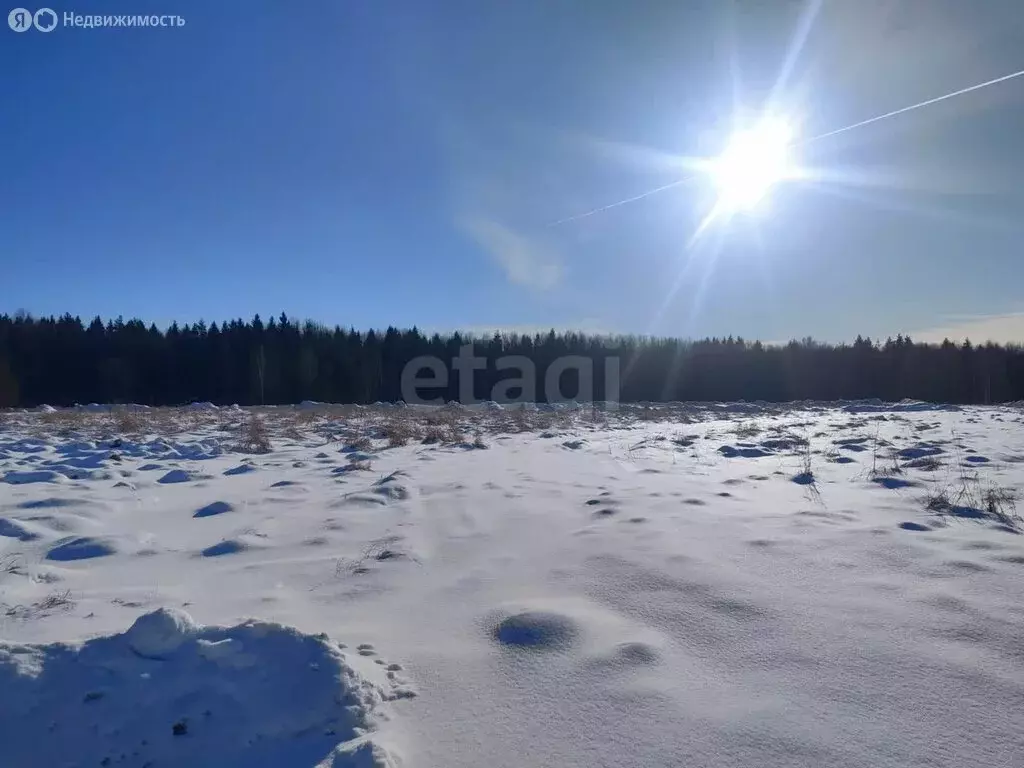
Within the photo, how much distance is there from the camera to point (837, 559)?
342 cm

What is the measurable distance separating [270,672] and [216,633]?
0.41 meters

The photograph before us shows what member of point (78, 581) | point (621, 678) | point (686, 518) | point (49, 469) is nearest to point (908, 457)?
point (686, 518)

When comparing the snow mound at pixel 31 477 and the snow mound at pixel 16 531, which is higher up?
the snow mound at pixel 31 477

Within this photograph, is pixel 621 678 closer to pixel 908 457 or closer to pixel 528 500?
pixel 528 500

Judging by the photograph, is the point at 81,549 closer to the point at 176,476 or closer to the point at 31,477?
the point at 176,476

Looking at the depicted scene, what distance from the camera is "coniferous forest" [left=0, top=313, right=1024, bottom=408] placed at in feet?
147

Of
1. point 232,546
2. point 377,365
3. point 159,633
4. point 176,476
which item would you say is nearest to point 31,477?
point 176,476

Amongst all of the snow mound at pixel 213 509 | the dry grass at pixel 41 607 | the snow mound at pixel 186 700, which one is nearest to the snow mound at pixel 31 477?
the snow mound at pixel 213 509

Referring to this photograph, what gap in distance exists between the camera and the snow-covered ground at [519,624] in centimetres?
194

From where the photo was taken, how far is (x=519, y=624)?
2.69 meters

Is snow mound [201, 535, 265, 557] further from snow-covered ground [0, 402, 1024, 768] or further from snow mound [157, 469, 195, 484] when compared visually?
snow mound [157, 469, 195, 484]

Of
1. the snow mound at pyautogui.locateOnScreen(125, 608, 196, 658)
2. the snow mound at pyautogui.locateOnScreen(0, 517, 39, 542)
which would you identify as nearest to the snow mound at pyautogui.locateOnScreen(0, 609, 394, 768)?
the snow mound at pyautogui.locateOnScreen(125, 608, 196, 658)

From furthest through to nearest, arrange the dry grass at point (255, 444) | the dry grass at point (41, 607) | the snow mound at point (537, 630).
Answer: the dry grass at point (255, 444) → the dry grass at point (41, 607) → the snow mound at point (537, 630)

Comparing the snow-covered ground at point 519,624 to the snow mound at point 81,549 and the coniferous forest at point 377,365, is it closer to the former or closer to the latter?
the snow mound at point 81,549
